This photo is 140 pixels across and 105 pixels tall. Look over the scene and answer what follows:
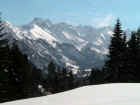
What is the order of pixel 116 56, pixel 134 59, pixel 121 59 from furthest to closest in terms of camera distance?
pixel 134 59 → pixel 116 56 → pixel 121 59

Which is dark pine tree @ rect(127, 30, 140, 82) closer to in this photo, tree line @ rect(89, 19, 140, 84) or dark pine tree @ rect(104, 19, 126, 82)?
tree line @ rect(89, 19, 140, 84)

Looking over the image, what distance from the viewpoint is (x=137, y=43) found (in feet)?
99.8

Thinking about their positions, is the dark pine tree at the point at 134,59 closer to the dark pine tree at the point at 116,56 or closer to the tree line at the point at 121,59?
the tree line at the point at 121,59

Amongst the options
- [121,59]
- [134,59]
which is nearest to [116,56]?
[121,59]

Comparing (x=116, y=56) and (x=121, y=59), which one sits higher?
(x=116, y=56)

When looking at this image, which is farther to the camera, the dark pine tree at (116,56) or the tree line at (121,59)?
the dark pine tree at (116,56)

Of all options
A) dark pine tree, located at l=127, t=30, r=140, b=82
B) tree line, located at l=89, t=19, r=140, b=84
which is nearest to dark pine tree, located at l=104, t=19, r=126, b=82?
tree line, located at l=89, t=19, r=140, b=84

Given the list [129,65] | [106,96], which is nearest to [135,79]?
[129,65]

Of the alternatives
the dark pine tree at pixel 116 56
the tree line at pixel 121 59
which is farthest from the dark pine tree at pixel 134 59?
the dark pine tree at pixel 116 56

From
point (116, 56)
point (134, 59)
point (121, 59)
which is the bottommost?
point (134, 59)

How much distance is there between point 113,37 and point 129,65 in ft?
16.3

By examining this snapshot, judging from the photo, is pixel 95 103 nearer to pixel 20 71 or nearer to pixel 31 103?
pixel 31 103

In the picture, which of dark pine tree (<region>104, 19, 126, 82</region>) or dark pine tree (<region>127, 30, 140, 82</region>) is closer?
dark pine tree (<region>127, 30, 140, 82</region>)

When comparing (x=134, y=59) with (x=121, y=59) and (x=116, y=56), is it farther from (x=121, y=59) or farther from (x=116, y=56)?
(x=116, y=56)
